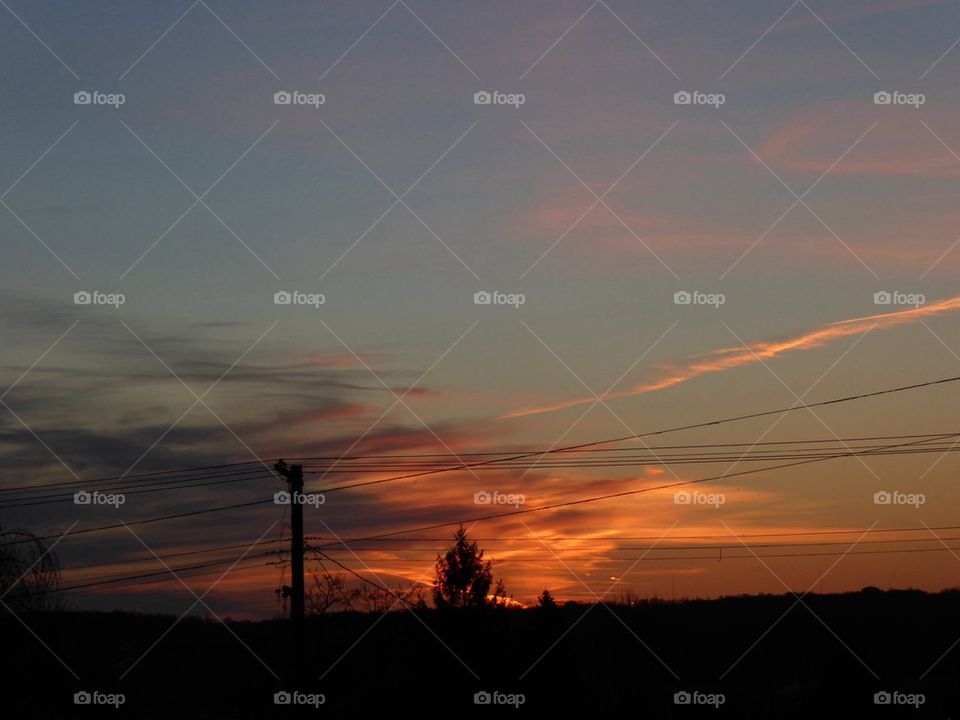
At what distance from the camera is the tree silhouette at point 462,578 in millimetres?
45062

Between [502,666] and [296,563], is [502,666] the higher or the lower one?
the lower one

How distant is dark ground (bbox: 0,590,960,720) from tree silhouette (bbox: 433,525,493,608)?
1.92ft

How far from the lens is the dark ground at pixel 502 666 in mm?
41812

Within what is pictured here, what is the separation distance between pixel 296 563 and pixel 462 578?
38.9 ft

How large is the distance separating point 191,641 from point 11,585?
5280 cm

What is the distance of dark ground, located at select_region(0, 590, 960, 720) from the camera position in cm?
4181

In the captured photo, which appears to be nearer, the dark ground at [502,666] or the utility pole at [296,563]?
the utility pole at [296,563]

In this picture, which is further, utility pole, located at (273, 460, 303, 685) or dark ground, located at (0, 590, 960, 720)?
dark ground, located at (0, 590, 960, 720)

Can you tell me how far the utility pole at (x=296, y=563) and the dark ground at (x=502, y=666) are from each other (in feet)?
6.35

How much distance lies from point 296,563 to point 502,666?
1242 centimetres

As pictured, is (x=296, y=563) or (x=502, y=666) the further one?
(x=502, y=666)

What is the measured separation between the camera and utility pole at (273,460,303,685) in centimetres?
3378

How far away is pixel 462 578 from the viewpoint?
4522 centimetres

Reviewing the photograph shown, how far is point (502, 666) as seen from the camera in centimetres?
4403
